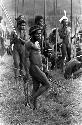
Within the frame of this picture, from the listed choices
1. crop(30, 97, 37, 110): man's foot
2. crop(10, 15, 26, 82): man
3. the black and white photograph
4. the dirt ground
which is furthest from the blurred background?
crop(30, 97, 37, 110): man's foot

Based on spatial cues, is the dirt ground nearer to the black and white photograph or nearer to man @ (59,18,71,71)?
the black and white photograph

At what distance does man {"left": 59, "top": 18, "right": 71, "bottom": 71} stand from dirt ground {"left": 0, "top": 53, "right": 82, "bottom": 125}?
4.16ft

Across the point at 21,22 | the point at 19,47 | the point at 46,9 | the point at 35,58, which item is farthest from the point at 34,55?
the point at 46,9

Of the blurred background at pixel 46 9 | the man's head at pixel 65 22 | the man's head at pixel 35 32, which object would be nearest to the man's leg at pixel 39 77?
the man's head at pixel 35 32

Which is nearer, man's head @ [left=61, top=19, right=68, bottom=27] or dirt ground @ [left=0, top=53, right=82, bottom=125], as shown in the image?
dirt ground @ [left=0, top=53, right=82, bottom=125]

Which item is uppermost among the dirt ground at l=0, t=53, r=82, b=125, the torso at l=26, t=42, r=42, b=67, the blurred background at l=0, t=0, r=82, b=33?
the blurred background at l=0, t=0, r=82, b=33

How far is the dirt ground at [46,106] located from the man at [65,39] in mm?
1269

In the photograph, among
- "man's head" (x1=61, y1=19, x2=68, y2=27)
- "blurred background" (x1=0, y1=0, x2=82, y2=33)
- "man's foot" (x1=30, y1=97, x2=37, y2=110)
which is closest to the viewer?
"man's foot" (x1=30, y1=97, x2=37, y2=110)

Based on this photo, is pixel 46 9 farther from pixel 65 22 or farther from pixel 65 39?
pixel 65 22

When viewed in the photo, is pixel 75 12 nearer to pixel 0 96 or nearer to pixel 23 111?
pixel 0 96

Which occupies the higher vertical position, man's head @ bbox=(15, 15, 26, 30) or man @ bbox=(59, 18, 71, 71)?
man's head @ bbox=(15, 15, 26, 30)

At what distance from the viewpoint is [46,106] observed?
21.7 ft

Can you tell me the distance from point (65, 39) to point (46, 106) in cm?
325

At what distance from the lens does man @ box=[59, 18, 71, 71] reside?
30.4ft
